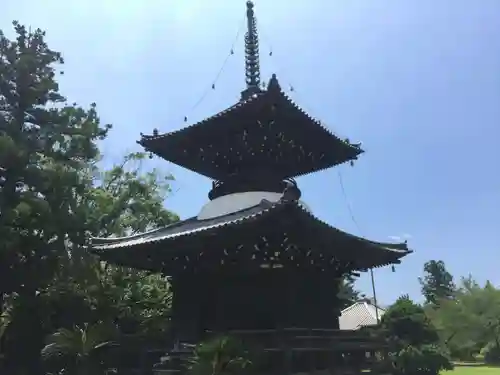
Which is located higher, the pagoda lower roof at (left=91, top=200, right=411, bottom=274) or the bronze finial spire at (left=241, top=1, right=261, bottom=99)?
the bronze finial spire at (left=241, top=1, right=261, bottom=99)

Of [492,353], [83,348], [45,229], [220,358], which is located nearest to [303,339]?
[220,358]

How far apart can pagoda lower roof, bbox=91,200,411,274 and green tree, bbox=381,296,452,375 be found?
11209 mm

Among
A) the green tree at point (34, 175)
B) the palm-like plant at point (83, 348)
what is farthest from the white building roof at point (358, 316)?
the palm-like plant at point (83, 348)

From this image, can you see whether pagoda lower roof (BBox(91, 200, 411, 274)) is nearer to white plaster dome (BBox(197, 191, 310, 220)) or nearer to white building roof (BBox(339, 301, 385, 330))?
white plaster dome (BBox(197, 191, 310, 220))

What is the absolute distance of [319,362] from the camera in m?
13.1

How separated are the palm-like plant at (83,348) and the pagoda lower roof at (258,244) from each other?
2337mm

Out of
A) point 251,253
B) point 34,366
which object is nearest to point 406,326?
point 251,253

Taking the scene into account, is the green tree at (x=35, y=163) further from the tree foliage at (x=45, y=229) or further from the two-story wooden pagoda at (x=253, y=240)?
the two-story wooden pagoda at (x=253, y=240)

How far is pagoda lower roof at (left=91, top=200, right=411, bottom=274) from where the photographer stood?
11.7 meters

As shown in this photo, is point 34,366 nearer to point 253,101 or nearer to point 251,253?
point 251,253

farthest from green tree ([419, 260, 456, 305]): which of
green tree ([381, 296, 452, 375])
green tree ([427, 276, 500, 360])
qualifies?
green tree ([381, 296, 452, 375])

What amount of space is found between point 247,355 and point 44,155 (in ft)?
55.5

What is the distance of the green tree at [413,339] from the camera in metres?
23.5

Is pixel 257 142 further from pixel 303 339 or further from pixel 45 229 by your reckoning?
pixel 45 229
